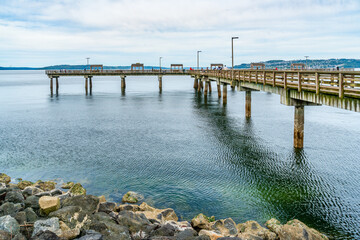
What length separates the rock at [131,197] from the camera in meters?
15.0

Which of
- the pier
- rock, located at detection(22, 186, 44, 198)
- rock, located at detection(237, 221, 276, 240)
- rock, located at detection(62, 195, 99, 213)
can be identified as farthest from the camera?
the pier

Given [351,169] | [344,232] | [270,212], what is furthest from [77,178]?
[351,169]

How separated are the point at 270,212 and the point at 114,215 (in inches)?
266

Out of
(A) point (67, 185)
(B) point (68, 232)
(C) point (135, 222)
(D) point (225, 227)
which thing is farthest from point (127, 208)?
(A) point (67, 185)

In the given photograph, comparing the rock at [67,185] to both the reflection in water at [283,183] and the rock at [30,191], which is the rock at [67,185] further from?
the reflection in water at [283,183]

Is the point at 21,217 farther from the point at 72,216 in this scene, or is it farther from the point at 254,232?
the point at 254,232

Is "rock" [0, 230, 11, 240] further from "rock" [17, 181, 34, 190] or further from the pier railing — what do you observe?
the pier railing

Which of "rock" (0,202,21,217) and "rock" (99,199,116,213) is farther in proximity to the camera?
"rock" (99,199,116,213)

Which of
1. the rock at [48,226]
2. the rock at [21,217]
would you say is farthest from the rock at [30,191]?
the rock at [48,226]

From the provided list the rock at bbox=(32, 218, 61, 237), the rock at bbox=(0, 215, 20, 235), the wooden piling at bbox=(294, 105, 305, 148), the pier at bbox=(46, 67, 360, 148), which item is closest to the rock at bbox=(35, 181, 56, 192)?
the rock at bbox=(0, 215, 20, 235)

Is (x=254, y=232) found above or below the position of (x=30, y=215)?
below

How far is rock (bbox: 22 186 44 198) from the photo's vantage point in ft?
48.5

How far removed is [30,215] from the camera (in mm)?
11719

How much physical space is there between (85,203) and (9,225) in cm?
278
